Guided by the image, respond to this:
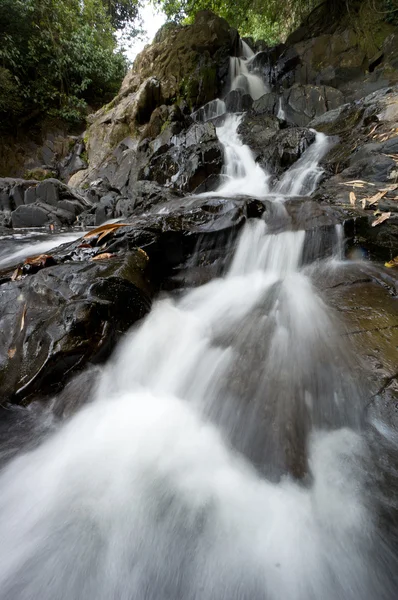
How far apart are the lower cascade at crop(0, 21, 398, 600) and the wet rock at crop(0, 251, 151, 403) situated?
27 cm

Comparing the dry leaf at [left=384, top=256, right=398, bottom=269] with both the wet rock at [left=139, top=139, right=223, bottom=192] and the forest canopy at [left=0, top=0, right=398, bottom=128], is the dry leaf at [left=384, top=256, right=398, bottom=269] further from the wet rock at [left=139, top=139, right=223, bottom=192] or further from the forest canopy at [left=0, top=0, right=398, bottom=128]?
the forest canopy at [left=0, top=0, right=398, bottom=128]

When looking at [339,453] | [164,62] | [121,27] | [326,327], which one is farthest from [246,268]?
[121,27]

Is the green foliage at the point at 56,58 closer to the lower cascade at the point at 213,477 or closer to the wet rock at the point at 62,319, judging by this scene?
the wet rock at the point at 62,319

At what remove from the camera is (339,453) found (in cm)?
192

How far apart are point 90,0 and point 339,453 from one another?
24691mm

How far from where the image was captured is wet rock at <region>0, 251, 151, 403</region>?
8.23 ft

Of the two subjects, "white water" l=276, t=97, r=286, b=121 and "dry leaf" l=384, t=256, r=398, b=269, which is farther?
"white water" l=276, t=97, r=286, b=121

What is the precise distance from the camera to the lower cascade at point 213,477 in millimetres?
1424

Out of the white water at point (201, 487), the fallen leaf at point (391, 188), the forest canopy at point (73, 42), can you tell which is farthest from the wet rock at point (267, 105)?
the white water at point (201, 487)

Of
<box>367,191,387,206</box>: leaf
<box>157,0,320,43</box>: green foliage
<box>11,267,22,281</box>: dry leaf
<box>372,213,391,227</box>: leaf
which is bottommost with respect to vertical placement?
<box>11,267,22,281</box>: dry leaf

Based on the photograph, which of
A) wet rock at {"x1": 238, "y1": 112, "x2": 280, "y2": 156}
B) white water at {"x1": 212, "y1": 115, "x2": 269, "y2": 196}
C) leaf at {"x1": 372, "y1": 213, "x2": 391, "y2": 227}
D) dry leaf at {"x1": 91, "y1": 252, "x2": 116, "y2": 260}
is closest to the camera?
dry leaf at {"x1": 91, "y1": 252, "x2": 116, "y2": 260}

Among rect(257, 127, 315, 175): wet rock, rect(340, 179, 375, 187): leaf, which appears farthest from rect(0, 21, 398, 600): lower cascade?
rect(257, 127, 315, 175): wet rock

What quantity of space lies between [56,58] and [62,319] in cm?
2073

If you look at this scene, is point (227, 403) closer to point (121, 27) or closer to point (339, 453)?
point (339, 453)
